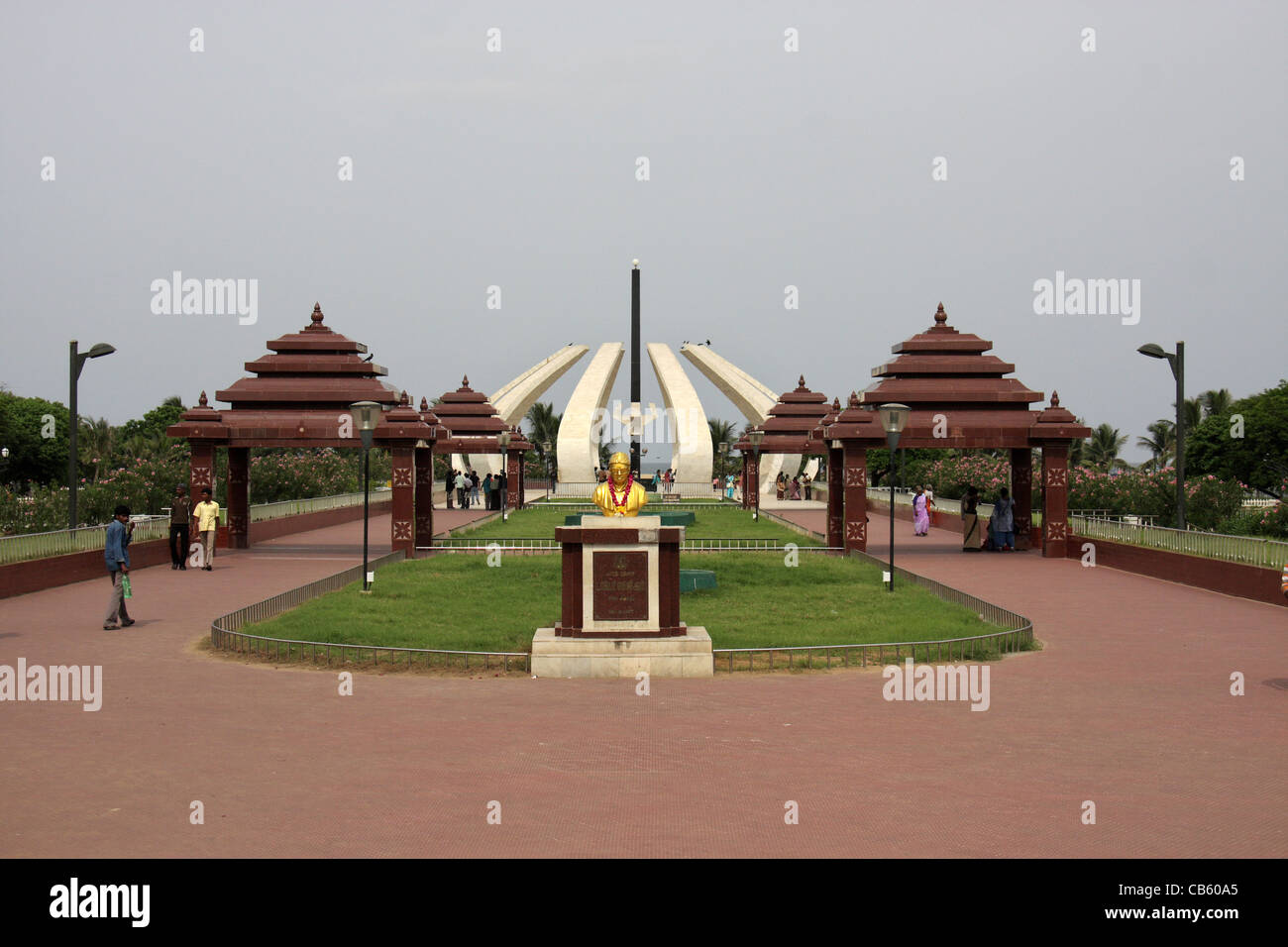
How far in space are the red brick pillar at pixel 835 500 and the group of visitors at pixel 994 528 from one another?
251 centimetres

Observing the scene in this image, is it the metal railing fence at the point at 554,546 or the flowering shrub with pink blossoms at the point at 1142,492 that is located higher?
the flowering shrub with pink blossoms at the point at 1142,492

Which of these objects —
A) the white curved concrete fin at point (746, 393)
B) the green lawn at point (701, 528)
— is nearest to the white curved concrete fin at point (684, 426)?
the white curved concrete fin at point (746, 393)

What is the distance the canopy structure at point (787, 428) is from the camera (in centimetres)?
4416

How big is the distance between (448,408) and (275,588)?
96.1 ft

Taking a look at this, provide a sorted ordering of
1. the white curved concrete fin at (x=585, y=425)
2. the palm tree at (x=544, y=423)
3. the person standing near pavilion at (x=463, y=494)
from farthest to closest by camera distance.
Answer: the palm tree at (x=544, y=423), the white curved concrete fin at (x=585, y=425), the person standing near pavilion at (x=463, y=494)

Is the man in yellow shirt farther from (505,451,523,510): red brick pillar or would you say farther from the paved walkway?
(505,451,523,510): red brick pillar

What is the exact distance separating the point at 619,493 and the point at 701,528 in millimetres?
20042

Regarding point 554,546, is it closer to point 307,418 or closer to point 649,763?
point 307,418

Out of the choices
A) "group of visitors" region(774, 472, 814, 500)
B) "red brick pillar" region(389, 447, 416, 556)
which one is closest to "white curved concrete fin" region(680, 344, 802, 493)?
"group of visitors" region(774, 472, 814, 500)

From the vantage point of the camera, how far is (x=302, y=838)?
19.6 ft

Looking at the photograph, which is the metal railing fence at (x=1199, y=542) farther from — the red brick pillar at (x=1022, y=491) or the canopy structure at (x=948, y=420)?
the red brick pillar at (x=1022, y=491)

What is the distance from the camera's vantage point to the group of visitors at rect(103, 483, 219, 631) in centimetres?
1338

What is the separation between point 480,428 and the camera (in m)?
45.4

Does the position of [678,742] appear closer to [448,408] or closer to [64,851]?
[64,851]
